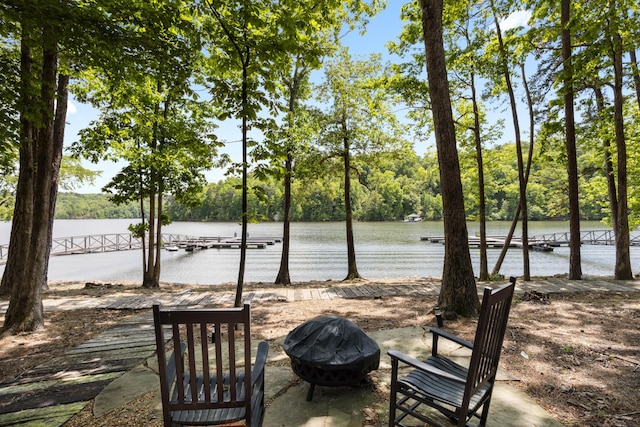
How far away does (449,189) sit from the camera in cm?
421

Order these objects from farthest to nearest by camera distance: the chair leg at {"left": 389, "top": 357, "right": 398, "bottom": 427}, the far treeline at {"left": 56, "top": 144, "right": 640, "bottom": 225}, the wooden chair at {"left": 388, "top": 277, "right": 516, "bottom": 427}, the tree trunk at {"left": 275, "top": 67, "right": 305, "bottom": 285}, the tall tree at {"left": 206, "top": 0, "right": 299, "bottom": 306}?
1. the far treeline at {"left": 56, "top": 144, "right": 640, "bottom": 225}
2. the tree trunk at {"left": 275, "top": 67, "right": 305, "bottom": 285}
3. the tall tree at {"left": 206, "top": 0, "right": 299, "bottom": 306}
4. the chair leg at {"left": 389, "top": 357, "right": 398, "bottom": 427}
5. the wooden chair at {"left": 388, "top": 277, "right": 516, "bottom": 427}

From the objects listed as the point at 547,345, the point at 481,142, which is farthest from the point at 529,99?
the point at 547,345

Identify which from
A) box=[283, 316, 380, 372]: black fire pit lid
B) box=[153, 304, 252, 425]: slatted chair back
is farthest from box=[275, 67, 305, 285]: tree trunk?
box=[153, 304, 252, 425]: slatted chair back

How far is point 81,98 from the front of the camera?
8195 millimetres

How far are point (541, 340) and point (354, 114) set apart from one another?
7.74 metres

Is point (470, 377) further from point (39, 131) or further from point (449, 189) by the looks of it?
point (39, 131)

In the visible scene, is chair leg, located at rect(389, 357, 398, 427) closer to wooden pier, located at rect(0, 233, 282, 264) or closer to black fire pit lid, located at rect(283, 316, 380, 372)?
black fire pit lid, located at rect(283, 316, 380, 372)

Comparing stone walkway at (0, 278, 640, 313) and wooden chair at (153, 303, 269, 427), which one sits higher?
wooden chair at (153, 303, 269, 427)

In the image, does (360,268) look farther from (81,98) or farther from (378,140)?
(81,98)

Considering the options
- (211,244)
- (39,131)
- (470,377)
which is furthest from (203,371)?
(211,244)

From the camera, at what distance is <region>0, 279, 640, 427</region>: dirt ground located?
2195 mm

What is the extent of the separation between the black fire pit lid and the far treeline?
163cm

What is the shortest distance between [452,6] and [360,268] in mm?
12066

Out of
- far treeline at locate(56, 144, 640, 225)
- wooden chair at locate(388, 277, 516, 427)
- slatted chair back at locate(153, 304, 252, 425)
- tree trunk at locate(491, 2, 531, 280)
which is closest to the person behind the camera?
slatted chair back at locate(153, 304, 252, 425)
